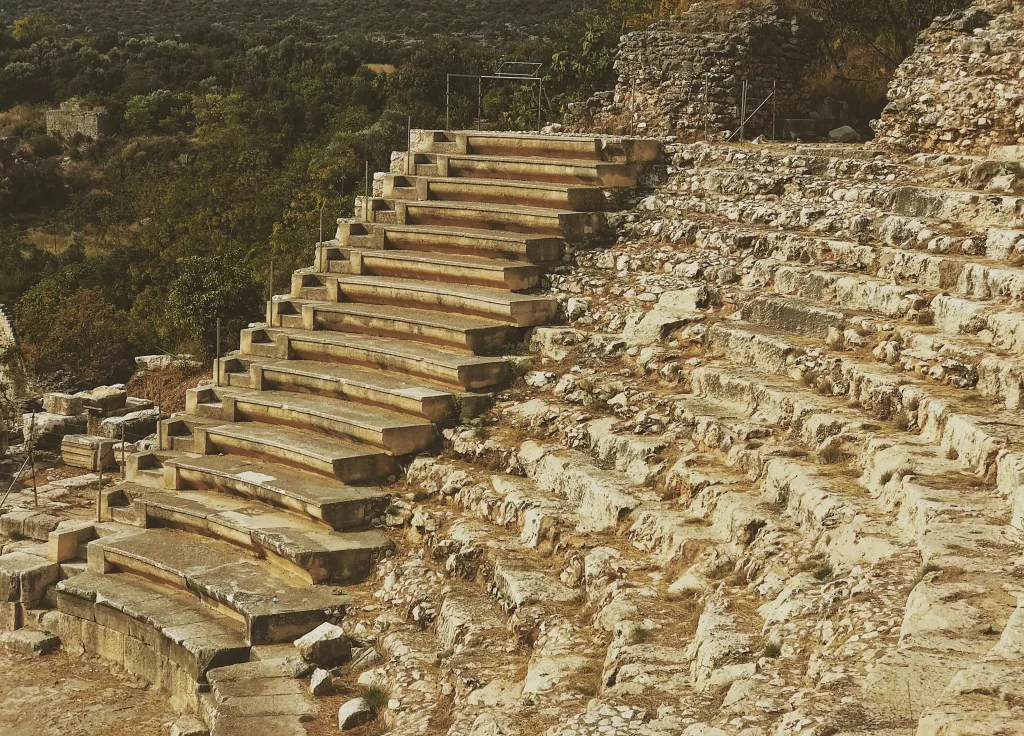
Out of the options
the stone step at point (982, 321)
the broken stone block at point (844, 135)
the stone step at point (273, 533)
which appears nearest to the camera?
the stone step at point (982, 321)

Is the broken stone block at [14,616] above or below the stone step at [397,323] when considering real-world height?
below

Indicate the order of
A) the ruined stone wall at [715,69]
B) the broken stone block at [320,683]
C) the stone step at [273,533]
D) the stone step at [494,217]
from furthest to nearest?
the ruined stone wall at [715,69]
the stone step at [494,217]
the stone step at [273,533]
the broken stone block at [320,683]

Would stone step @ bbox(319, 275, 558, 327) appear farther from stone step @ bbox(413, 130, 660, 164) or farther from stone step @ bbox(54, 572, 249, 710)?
stone step @ bbox(54, 572, 249, 710)

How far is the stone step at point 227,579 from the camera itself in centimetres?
858

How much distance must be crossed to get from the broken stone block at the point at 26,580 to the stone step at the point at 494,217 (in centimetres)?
497

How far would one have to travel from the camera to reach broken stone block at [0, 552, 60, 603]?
10281 mm

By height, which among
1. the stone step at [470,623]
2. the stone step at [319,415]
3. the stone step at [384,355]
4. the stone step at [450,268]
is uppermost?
the stone step at [450,268]

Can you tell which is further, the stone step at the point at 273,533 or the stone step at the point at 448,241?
the stone step at the point at 448,241

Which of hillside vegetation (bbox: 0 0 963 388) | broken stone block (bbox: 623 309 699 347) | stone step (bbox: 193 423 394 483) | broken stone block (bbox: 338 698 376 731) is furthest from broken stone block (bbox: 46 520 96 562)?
hillside vegetation (bbox: 0 0 963 388)

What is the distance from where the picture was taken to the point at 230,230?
27.1 m

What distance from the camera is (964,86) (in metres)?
10.5

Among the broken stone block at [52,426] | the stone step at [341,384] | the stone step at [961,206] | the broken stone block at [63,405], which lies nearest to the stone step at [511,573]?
the stone step at [341,384]

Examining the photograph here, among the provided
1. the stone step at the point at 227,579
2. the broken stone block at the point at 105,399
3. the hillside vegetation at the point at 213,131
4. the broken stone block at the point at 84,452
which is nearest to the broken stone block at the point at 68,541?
the stone step at the point at 227,579

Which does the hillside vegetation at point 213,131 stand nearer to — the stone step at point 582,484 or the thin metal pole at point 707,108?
the thin metal pole at point 707,108
